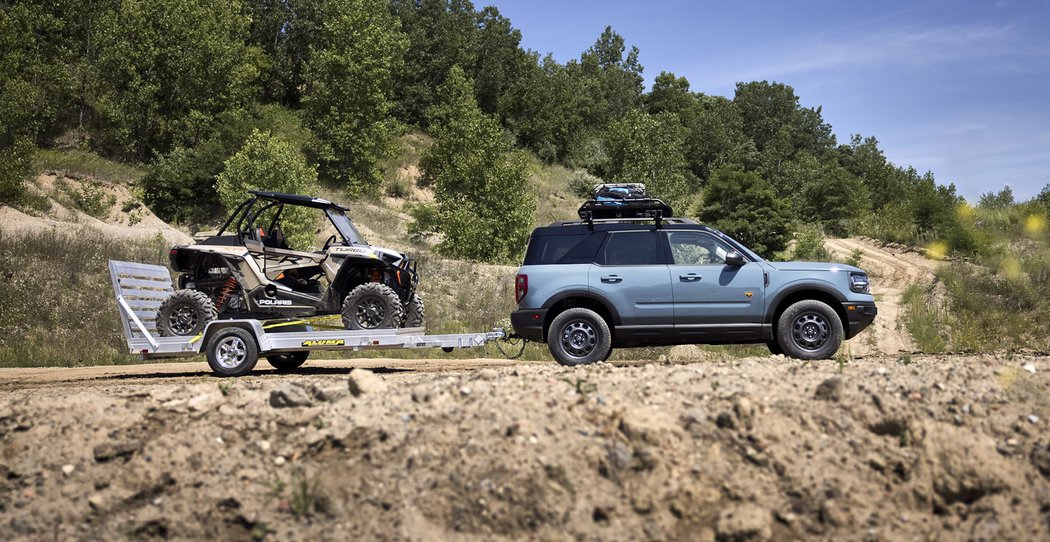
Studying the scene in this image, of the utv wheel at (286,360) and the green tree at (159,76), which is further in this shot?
the green tree at (159,76)

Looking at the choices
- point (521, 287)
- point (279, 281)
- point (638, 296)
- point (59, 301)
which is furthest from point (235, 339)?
point (59, 301)

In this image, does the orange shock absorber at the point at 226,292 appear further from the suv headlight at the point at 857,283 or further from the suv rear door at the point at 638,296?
the suv headlight at the point at 857,283

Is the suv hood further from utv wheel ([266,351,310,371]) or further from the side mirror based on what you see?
utv wheel ([266,351,310,371])

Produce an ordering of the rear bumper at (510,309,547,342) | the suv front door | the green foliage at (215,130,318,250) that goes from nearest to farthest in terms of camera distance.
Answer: the suv front door < the rear bumper at (510,309,547,342) < the green foliage at (215,130,318,250)

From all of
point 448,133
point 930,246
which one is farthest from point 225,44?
point 930,246

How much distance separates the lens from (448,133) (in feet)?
171

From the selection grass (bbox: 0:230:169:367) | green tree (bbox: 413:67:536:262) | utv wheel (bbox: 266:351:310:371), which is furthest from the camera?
green tree (bbox: 413:67:536:262)

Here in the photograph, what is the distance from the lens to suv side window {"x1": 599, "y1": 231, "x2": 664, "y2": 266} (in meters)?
11.9

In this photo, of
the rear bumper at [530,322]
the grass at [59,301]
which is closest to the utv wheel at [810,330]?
the rear bumper at [530,322]

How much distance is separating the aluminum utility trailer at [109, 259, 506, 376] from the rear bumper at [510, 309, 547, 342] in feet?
1.57

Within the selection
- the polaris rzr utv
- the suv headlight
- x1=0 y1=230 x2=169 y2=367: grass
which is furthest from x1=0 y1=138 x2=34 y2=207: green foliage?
the suv headlight

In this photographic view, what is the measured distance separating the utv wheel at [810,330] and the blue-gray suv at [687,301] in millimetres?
13

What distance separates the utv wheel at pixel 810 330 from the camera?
1155 cm

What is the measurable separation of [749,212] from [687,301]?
42454 mm
